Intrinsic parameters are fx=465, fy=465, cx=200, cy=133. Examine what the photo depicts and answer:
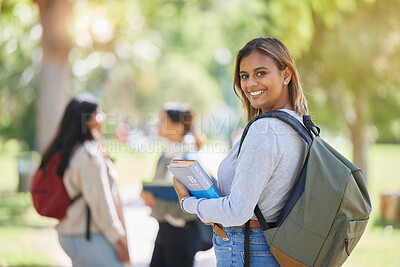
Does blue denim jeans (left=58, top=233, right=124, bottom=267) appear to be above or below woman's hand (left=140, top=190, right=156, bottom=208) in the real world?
below

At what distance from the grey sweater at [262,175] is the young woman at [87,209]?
1512mm

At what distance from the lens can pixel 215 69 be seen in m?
59.7

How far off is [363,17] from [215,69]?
49.1 metres

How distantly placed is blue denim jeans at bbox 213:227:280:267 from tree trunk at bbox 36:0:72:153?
650 centimetres

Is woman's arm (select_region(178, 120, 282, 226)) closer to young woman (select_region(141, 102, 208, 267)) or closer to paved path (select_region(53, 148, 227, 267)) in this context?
young woman (select_region(141, 102, 208, 267))

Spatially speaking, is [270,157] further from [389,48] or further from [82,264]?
[389,48]

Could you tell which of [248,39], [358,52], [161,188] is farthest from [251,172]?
[358,52]

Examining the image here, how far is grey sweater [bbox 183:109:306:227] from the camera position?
2047mm

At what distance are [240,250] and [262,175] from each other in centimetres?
43

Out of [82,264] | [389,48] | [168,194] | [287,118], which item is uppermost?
[389,48]

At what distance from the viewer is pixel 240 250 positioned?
7.34 ft

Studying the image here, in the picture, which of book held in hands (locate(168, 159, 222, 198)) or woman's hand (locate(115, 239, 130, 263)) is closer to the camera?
book held in hands (locate(168, 159, 222, 198))

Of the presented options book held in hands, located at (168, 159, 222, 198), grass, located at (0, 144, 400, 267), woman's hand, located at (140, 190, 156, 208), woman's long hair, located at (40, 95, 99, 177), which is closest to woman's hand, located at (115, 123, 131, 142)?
grass, located at (0, 144, 400, 267)

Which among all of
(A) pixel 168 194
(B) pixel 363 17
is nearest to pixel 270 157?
(A) pixel 168 194
